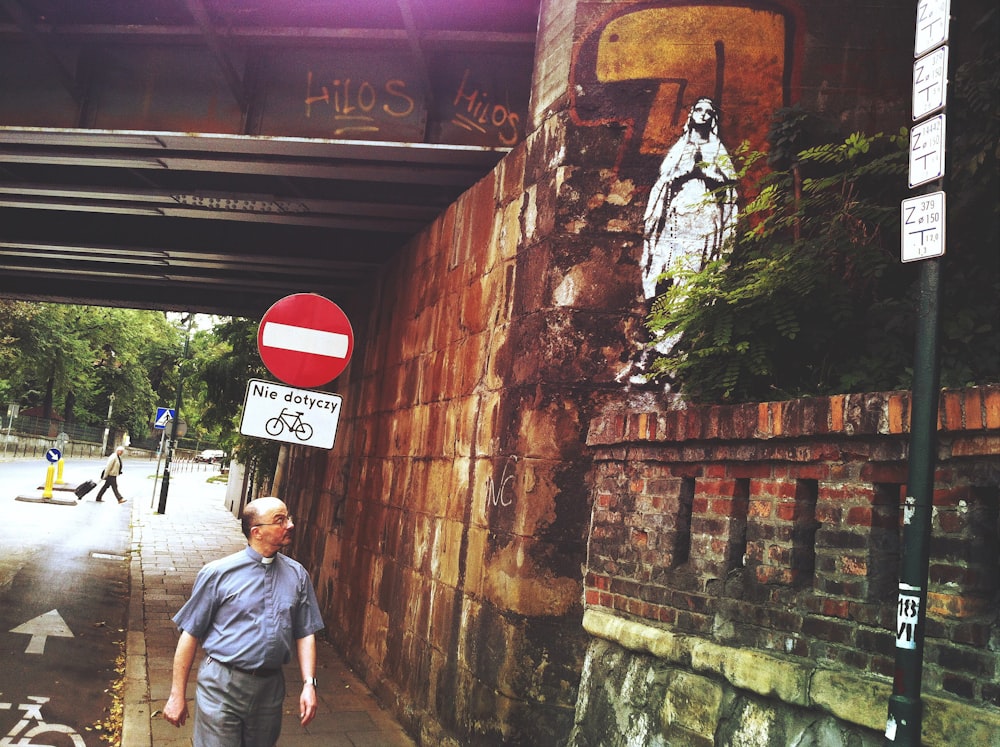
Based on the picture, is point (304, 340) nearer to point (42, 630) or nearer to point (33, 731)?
point (33, 731)

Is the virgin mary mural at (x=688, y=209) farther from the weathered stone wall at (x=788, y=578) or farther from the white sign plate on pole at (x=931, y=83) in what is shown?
the white sign plate on pole at (x=931, y=83)

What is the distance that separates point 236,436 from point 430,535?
1411 centimetres

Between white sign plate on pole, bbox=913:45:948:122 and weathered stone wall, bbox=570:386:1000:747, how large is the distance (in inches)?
34.8

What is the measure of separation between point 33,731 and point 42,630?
358 centimetres

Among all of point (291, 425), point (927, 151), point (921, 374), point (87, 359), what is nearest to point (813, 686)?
point (921, 374)

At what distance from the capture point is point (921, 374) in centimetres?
266

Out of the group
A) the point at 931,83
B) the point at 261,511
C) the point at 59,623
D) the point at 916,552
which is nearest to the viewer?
the point at 916,552

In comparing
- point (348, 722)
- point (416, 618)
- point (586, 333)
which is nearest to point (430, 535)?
point (416, 618)

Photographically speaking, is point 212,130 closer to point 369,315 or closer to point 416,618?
point 369,315

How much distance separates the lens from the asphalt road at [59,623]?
21.6 ft

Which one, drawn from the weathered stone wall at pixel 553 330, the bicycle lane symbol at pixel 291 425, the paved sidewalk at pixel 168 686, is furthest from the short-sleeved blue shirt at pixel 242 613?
the paved sidewalk at pixel 168 686

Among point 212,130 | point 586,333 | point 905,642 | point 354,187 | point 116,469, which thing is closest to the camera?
point 905,642

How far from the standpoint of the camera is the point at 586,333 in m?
5.40

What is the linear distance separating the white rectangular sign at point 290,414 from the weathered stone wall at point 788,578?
2.13 m
